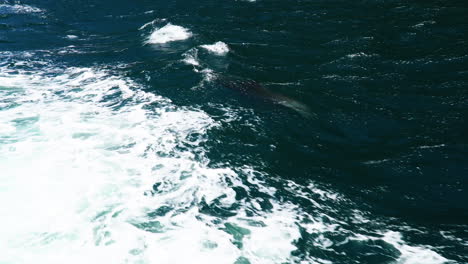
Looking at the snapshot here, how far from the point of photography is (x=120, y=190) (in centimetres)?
863

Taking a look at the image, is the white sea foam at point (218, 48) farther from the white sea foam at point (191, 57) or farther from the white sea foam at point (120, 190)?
the white sea foam at point (120, 190)

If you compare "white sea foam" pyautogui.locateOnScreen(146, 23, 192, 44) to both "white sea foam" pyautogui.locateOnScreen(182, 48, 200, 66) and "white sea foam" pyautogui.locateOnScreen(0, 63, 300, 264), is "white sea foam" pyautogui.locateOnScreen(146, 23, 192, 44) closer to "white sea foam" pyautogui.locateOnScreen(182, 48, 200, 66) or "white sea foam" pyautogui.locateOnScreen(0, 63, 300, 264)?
"white sea foam" pyautogui.locateOnScreen(182, 48, 200, 66)

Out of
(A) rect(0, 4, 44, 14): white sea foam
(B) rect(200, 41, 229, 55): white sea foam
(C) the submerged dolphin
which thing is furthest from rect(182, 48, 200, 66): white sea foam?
(A) rect(0, 4, 44, 14): white sea foam

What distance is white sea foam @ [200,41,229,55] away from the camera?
16.5m

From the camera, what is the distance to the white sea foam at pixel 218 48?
648 inches

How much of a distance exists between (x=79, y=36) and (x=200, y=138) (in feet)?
50.1

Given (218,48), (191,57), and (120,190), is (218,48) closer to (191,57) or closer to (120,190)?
(191,57)

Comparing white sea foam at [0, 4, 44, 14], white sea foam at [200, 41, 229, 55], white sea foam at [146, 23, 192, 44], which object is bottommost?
white sea foam at [200, 41, 229, 55]

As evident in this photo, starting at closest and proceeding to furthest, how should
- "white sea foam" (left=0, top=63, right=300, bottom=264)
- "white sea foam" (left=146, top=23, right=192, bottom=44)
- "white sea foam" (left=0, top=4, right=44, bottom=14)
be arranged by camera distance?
"white sea foam" (left=0, top=63, right=300, bottom=264) → "white sea foam" (left=146, top=23, right=192, bottom=44) → "white sea foam" (left=0, top=4, right=44, bottom=14)

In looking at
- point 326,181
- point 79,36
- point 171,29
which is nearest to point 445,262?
point 326,181

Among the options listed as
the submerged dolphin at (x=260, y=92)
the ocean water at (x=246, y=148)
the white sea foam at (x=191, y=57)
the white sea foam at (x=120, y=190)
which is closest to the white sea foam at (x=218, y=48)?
the ocean water at (x=246, y=148)

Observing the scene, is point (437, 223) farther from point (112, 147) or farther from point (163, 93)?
point (163, 93)

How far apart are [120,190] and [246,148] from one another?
354 cm

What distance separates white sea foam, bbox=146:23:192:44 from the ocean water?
0.71 metres
